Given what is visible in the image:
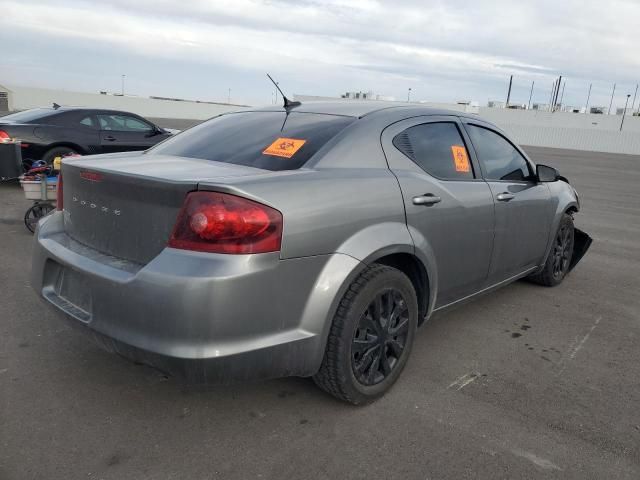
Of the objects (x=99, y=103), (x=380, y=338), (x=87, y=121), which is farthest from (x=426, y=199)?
(x=99, y=103)

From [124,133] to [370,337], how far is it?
828cm

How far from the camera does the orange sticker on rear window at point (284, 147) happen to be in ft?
9.39

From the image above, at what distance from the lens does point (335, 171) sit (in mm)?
2725

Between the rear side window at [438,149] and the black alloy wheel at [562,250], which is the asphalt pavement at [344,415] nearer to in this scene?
A: the black alloy wheel at [562,250]

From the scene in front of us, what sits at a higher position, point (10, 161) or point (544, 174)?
point (544, 174)

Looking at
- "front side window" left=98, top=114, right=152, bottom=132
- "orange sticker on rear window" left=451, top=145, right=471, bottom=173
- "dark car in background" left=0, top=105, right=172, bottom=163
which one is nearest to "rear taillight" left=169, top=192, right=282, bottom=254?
"orange sticker on rear window" left=451, top=145, right=471, bottom=173

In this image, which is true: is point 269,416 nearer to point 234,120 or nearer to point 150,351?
point 150,351

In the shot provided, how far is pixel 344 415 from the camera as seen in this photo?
276 centimetres

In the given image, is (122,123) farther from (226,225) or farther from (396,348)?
(226,225)

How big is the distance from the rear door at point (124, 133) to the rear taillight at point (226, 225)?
779 cm

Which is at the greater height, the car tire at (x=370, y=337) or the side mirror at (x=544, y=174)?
the side mirror at (x=544, y=174)

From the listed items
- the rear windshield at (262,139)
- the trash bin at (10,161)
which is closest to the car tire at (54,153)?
the trash bin at (10,161)

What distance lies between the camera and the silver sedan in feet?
7.36

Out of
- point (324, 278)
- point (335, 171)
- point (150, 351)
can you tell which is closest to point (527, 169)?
point (335, 171)
